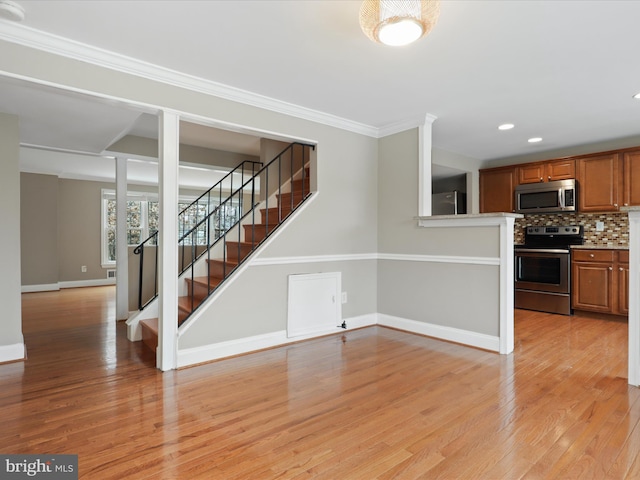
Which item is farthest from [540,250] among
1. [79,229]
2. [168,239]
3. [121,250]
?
[79,229]

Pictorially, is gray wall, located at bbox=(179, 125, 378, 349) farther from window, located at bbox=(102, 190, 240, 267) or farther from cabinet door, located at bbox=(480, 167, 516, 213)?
window, located at bbox=(102, 190, 240, 267)

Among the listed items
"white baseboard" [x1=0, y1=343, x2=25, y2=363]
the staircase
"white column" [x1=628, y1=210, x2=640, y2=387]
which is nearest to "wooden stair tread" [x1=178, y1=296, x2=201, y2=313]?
the staircase

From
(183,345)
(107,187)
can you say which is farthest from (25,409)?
(107,187)

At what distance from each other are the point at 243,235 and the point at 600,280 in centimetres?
456

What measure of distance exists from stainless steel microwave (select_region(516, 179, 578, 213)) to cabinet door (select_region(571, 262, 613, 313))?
84cm

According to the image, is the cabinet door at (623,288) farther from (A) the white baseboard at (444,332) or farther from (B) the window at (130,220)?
(B) the window at (130,220)

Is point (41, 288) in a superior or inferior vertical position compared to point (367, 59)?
inferior

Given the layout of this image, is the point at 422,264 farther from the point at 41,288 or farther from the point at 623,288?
the point at 41,288

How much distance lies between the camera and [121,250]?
4.64 metres

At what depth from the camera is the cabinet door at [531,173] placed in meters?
5.37

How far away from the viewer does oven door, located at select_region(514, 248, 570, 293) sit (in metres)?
4.84

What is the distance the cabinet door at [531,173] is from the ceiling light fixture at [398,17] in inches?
175

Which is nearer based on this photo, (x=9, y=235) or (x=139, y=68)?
(x=139, y=68)

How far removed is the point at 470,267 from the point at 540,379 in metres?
1.17
